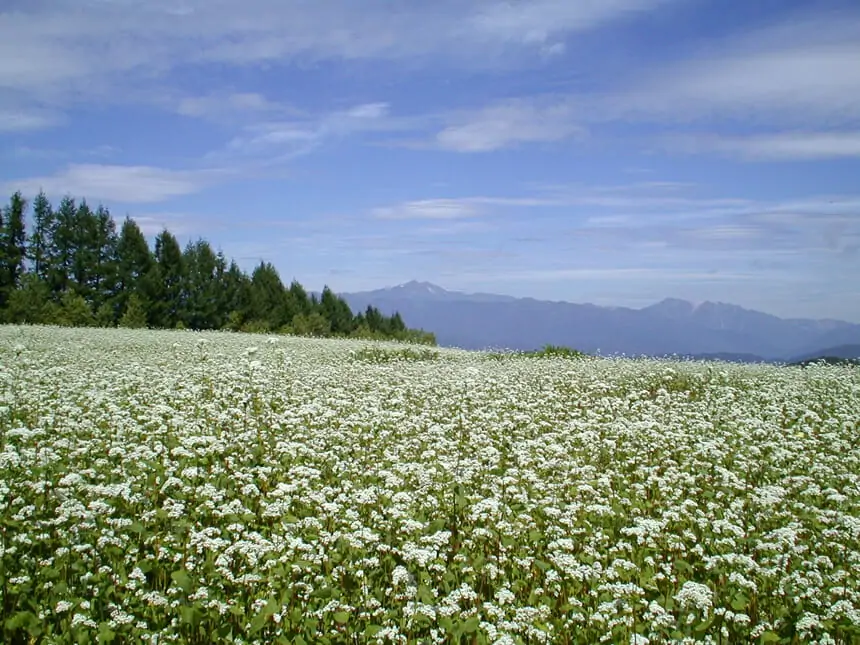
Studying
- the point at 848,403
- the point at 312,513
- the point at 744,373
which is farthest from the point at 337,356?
the point at 312,513

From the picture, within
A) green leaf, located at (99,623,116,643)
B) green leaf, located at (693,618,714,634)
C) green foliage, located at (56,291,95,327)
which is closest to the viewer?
green leaf, located at (99,623,116,643)

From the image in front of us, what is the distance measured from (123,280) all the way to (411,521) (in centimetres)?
5811

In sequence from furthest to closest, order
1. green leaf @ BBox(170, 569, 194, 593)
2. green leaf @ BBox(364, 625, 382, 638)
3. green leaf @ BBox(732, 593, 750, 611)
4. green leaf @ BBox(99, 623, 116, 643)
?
1. green leaf @ BBox(732, 593, 750, 611)
2. green leaf @ BBox(170, 569, 194, 593)
3. green leaf @ BBox(364, 625, 382, 638)
4. green leaf @ BBox(99, 623, 116, 643)

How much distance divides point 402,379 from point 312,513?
9.25 m

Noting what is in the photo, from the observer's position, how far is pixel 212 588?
5379 millimetres

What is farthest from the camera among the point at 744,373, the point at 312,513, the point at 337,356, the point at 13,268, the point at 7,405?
the point at 13,268

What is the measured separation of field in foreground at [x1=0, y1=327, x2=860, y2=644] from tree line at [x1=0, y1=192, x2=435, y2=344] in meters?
39.2

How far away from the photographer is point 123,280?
5778 cm

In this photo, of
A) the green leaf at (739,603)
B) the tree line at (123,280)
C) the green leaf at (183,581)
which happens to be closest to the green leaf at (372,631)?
the green leaf at (183,581)

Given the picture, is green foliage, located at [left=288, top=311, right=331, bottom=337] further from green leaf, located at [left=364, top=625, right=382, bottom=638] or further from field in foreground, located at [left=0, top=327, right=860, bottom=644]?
green leaf, located at [left=364, top=625, right=382, bottom=638]

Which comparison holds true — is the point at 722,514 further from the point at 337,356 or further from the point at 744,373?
the point at 337,356

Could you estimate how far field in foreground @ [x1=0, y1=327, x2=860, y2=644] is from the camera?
16.6 feet

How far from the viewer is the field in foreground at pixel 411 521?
5.07 meters

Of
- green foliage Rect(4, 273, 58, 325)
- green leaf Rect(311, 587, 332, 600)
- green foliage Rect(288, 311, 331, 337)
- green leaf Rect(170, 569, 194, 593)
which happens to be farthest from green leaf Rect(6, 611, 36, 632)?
green foliage Rect(288, 311, 331, 337)
